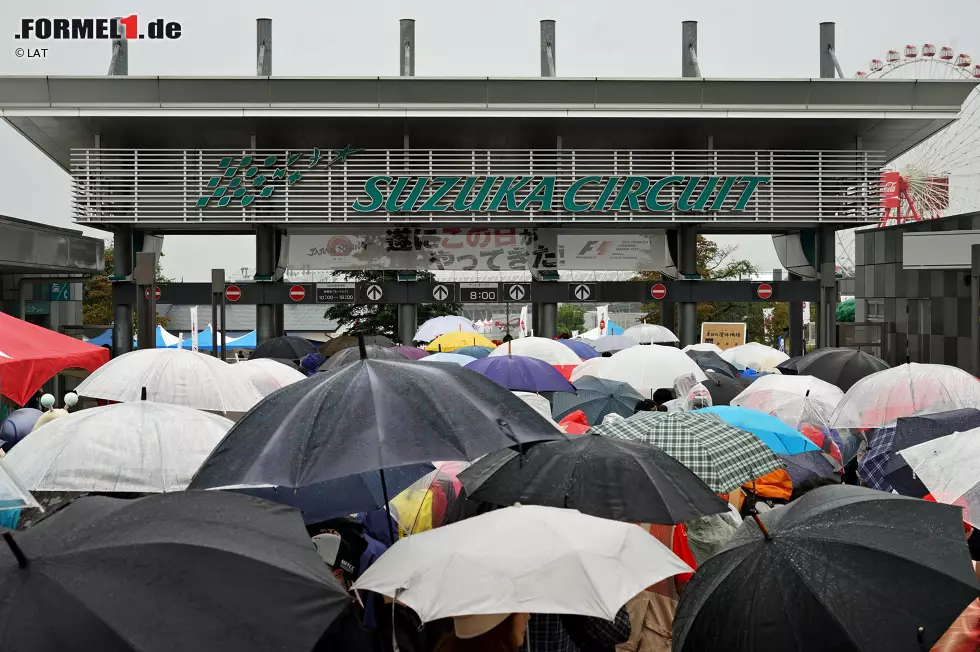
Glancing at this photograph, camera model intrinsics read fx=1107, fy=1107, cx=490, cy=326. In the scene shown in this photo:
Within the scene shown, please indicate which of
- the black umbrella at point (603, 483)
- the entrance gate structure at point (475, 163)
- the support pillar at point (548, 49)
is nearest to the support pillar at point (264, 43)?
the entrance gate structure at point (475, 163)

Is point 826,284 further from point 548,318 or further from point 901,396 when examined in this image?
point 901,396

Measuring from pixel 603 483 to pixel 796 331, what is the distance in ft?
103

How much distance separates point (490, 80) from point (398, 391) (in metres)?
28.4

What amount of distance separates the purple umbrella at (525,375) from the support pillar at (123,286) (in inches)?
929

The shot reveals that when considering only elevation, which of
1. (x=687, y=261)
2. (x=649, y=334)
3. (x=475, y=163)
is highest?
(x=475, y=163)

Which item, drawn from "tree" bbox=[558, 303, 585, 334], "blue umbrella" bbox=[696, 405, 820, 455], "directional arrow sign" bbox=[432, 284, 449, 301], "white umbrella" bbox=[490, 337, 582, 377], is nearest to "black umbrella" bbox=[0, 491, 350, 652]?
"blue umbrella" bbox=[696, 405, 820, 455]

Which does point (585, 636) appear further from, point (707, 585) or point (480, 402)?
point (480, 402)

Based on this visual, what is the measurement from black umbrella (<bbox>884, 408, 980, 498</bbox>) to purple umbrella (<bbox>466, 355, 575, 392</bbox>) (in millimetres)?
4576

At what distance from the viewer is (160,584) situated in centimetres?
360

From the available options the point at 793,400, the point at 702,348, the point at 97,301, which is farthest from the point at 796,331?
the point at 97,301

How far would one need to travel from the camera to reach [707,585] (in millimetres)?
4809

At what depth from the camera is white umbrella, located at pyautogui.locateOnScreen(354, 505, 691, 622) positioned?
4.28 meters

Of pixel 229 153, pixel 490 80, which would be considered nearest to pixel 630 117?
pixel 490 80

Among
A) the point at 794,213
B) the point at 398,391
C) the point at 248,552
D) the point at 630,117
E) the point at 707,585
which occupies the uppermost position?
the point at 630,117
